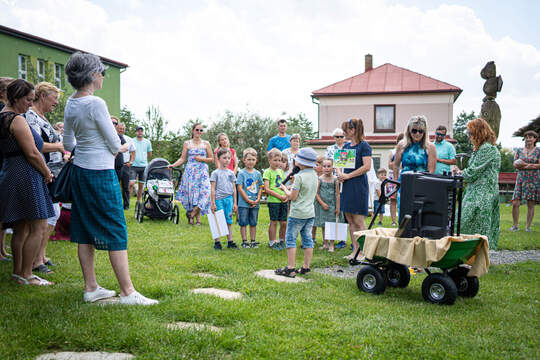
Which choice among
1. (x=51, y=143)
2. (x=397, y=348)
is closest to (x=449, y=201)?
(x=397, y=348)

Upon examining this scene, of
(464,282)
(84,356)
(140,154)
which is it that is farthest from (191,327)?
(140,154)

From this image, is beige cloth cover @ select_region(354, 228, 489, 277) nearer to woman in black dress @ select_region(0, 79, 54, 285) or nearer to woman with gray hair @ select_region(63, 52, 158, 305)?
woman with gray hair @ select_region(63, 52, 158, 305)

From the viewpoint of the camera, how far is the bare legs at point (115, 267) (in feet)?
12.2

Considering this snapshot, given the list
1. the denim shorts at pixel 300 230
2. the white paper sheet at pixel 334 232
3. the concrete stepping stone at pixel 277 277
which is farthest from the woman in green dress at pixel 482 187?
the concrete stepping stone at pixel 277 277

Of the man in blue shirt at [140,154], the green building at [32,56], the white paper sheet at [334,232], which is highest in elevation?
the green building at [32,56]

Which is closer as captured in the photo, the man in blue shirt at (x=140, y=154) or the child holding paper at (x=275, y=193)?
the child holding paper at (x=275, y=193)

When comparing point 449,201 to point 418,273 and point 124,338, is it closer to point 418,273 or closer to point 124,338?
point 418,273

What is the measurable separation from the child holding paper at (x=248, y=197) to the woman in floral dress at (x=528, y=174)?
21.5ft

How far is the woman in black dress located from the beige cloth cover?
3.36m

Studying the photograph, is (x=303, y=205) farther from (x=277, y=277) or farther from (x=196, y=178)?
(x=196, y=178)

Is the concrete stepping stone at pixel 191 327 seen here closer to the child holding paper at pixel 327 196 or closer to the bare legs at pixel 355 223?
the bare legs at pixel 355 223

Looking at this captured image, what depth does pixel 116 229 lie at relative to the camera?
374 cm

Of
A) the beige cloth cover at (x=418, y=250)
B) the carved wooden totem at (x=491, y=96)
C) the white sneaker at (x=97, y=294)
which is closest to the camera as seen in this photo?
the white sneaker at (x=97, y=294)

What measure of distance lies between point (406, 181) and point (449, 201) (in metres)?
0.47
